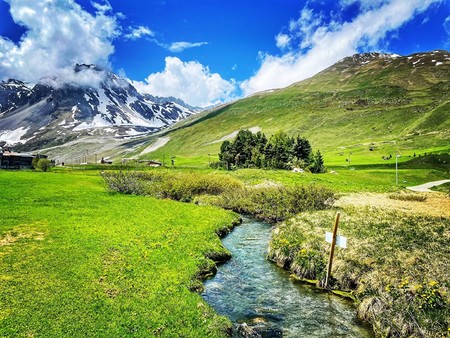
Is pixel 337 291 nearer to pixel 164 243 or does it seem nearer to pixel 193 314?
pixel 193 314

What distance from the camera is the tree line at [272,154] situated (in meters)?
133

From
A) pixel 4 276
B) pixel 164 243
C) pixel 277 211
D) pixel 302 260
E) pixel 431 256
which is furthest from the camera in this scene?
pixel 277 211

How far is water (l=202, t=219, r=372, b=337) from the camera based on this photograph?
20734 mm

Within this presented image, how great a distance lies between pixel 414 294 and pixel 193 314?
13227 mm

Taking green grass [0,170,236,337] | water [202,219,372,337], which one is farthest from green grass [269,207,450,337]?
green grass [0,170,236,337]

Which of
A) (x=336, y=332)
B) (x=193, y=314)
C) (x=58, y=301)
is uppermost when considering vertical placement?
(x=58, y=301)

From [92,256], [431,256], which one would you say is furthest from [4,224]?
[431,256]

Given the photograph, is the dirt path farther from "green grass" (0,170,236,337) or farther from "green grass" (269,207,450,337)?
"green grass" (0,170,236,337)

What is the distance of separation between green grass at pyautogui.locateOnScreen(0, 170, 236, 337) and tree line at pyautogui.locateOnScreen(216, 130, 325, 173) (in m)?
92.0

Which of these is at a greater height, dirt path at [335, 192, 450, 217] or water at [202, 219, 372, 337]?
dirt path at [335, 192, 450, 217]

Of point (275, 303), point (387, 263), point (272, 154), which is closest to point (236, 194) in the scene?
point (387, 263)

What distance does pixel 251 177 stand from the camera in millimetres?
96812

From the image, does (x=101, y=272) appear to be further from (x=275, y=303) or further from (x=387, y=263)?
(x=387, y=263)

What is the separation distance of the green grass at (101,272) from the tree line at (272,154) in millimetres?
91954
